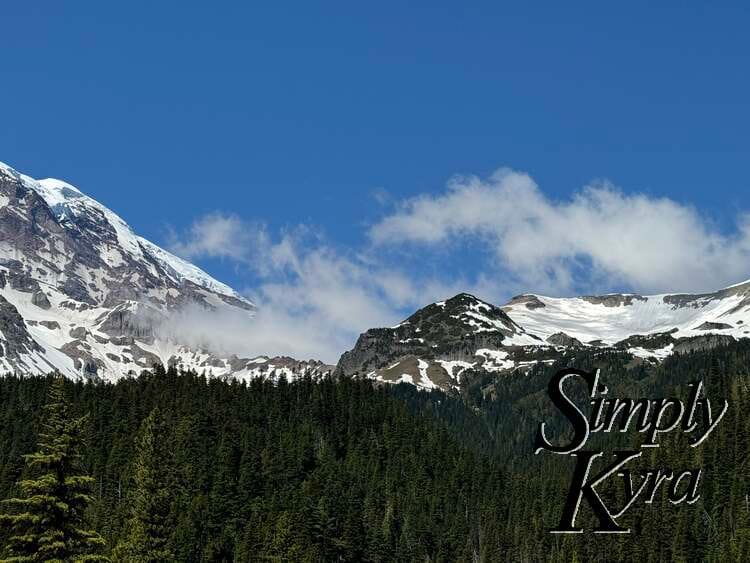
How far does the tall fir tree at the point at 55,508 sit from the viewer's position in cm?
3484

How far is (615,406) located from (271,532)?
10036 centimetres

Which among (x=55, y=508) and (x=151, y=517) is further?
(x=151, y=517)

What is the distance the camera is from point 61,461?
36188mm

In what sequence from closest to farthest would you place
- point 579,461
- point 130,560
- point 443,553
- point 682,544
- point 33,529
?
point 33,529
point 579,461
point 130,560
point 682,544
point 443,553

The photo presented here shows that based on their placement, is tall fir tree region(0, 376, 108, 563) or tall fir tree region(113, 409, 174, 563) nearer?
tall fir tree region(0, 376, 108, 563)

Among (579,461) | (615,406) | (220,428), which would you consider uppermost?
(220,428)

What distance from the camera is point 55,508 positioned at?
35688 mm

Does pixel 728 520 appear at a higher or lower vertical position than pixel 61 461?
higher

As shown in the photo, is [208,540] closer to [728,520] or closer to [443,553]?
[443,553]

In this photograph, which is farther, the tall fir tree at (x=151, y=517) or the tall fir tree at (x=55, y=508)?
the tall fir tree at (x=151, y=517)

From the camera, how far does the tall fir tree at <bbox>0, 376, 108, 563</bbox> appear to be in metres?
34.8

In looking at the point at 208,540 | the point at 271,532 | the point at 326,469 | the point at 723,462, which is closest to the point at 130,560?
the point at 271,532

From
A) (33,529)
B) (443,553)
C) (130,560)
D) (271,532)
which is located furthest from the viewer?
(443,553)

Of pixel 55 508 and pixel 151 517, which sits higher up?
pixel 151 517
